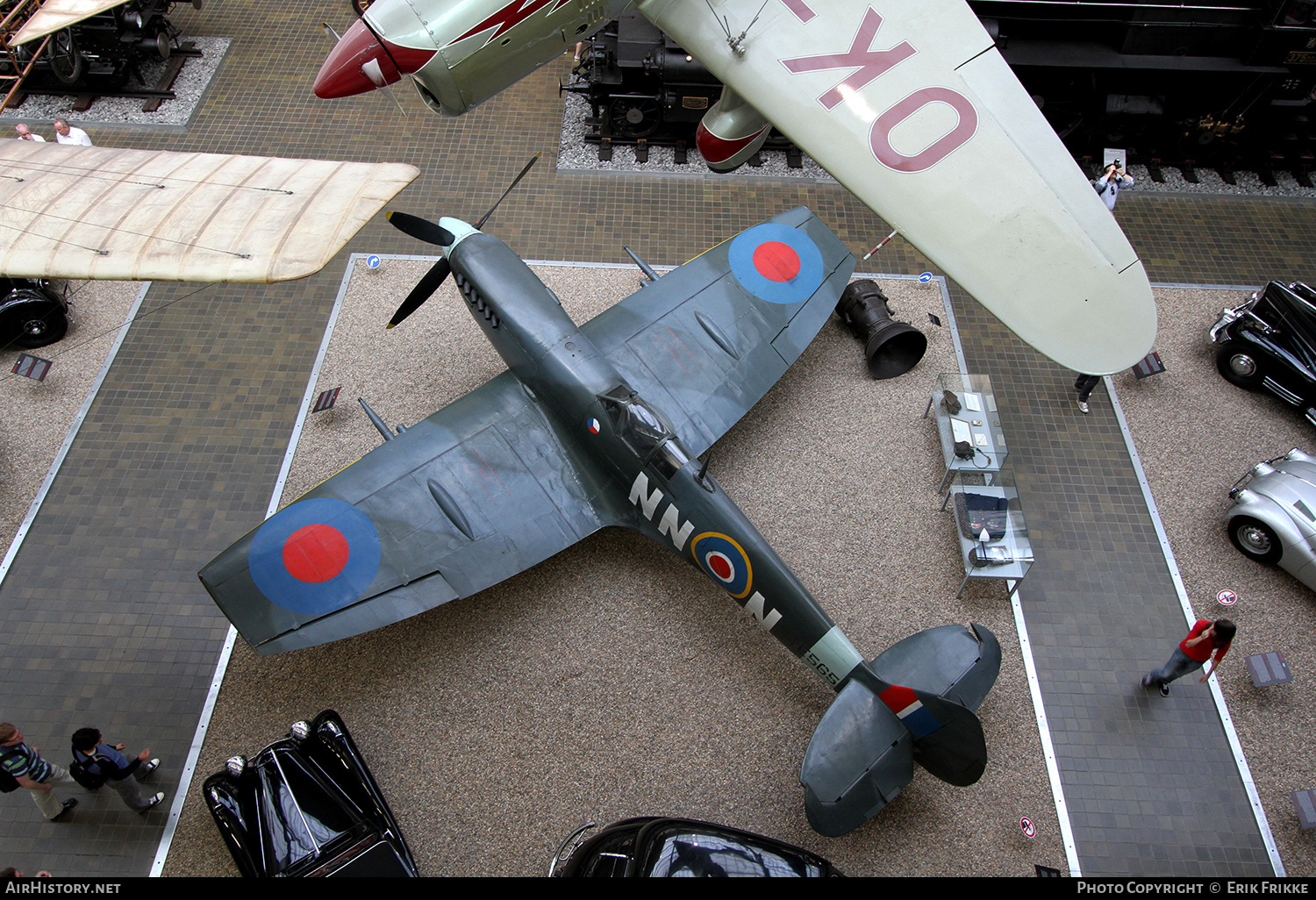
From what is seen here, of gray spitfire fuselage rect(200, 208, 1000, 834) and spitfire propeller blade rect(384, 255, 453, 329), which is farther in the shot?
spitfire propeller blade rect(384, 255, 453, 329)

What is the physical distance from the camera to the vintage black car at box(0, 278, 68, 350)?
8.85 metres

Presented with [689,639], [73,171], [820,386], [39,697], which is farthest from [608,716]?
[73,171]

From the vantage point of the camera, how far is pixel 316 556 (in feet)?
21.5

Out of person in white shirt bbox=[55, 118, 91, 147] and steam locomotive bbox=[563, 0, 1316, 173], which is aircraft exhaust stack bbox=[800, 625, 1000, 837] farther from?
person in white shirt bbox=[55, 118, 91, 147]

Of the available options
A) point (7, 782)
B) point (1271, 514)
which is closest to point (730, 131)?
point (1271, 514)

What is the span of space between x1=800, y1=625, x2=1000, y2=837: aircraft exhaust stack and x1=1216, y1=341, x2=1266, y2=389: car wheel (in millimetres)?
5219

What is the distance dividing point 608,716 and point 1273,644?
19.9 feet

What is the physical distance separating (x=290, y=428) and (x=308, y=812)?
4265mm

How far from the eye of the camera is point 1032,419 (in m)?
8.90

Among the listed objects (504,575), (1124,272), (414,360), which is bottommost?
(1124,272)

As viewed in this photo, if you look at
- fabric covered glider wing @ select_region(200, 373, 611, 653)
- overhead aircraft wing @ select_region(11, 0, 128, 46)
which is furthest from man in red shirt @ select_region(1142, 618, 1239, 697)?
overhead aircraft wing @ select_region(11, 0, 128, 46)

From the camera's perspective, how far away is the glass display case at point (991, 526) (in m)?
7.38

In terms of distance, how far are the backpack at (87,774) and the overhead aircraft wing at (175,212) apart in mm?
3663

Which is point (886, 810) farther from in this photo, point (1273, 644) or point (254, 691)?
point (254, 691)
